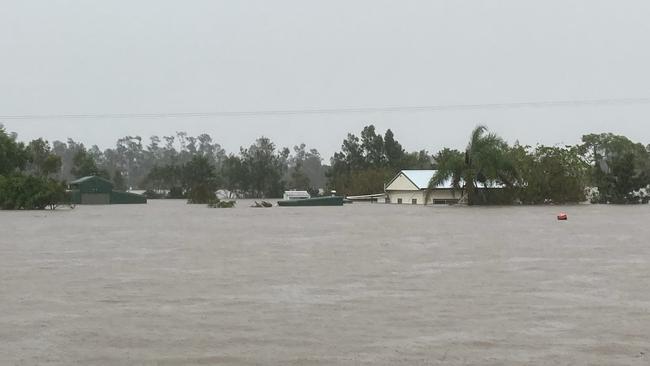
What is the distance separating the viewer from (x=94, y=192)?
276 feet

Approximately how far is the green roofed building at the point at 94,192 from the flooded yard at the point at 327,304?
6084 cm

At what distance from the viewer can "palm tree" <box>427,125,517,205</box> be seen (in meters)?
65.2

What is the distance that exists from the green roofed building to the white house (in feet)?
91.9

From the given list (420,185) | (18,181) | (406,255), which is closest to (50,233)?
(406,255)

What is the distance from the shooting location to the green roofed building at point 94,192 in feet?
273

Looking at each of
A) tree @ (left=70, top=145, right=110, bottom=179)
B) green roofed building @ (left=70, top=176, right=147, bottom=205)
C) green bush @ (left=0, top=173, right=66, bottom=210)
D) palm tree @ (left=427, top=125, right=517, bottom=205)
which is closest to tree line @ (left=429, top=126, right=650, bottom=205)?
palm tree @ (left=427, top=125, right=517, bottom=205)

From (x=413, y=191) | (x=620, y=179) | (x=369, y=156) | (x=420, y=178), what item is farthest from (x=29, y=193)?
(x=369, y=156)

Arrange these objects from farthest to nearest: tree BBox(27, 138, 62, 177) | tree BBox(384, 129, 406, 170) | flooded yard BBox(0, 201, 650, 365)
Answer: tree BBox(384, 129, 406, 170) < tree BBox(27, 138, 62, 177) < flooded yard BBox(0, 201, 650, 365)

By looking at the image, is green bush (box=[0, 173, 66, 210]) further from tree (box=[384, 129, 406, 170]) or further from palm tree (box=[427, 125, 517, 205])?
tree (box=[384, 129, 406, 170])

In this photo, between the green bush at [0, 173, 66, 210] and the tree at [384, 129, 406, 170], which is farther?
the tree at [384, 129, 406, 170]

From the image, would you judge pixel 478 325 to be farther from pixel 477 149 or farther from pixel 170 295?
pixel 477 149

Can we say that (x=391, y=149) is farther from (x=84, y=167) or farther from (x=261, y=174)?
(x=84, y=167)

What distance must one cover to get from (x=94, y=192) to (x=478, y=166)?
40.6 metres

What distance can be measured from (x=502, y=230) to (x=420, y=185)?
51.3 m
